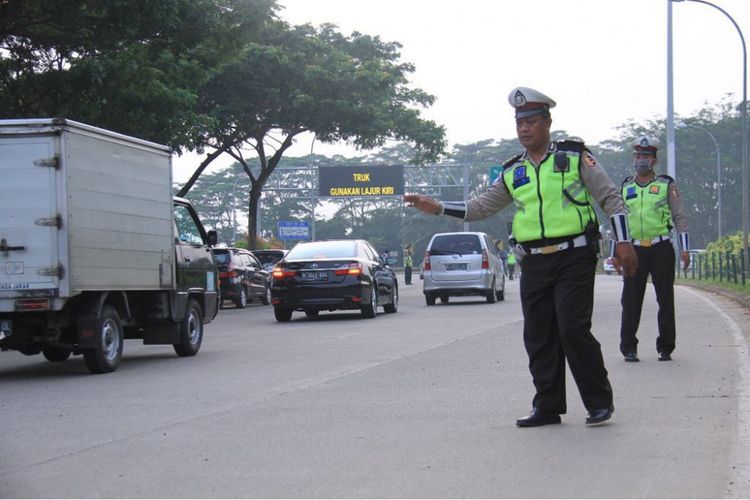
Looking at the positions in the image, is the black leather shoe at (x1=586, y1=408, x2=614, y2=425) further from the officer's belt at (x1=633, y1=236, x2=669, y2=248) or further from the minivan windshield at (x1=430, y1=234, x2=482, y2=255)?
the minivan windshield at (x1=430, y1=234, x2=482, y2=255)

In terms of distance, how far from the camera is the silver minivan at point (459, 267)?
2880 centimetres

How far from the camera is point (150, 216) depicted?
571 inches

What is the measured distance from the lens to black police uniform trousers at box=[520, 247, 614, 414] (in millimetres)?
7719

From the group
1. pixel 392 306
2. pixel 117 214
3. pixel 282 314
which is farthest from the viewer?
pixel 392 306

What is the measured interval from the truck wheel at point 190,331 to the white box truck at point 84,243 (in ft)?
0.63

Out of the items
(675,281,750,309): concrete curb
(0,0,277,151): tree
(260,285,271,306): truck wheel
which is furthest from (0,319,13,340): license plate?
(260,285,271,306): truck wheel

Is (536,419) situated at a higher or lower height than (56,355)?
higher

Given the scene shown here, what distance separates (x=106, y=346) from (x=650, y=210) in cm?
567

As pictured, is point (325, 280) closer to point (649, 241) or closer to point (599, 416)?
point (649, 241)

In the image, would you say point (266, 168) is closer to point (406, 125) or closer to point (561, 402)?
point (406, 125)

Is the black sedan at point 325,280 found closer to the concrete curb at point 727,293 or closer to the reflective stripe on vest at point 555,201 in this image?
the concrete curb at point 727,293

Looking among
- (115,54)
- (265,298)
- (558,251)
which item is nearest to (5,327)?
(558,251)

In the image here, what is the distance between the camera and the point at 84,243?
503 inches

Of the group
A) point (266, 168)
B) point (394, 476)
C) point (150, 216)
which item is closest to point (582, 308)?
point (394, 476)
